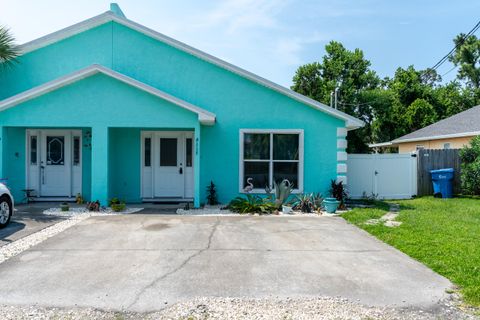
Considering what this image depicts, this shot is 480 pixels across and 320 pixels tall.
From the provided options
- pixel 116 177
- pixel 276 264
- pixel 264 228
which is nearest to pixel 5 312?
pixel 276 264

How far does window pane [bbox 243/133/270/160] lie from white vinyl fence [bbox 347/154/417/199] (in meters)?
3.94

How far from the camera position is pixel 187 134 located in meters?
12.4

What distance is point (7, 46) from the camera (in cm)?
1114

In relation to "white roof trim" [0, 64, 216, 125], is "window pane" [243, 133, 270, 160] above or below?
below

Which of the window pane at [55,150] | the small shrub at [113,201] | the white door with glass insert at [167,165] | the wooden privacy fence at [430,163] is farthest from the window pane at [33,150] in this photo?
the wooden privacy fence at [430,163]

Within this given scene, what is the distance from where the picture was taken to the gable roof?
668 inches

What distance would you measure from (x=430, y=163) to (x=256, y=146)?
310 inches

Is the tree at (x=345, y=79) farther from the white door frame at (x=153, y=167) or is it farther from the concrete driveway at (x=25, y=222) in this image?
the concrete driveway at (x=25, y=222)

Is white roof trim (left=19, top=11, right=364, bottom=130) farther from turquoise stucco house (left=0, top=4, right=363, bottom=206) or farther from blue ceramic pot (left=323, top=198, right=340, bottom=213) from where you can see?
blue ceramic pot (left=323, top=198, right=340, bottom=213)

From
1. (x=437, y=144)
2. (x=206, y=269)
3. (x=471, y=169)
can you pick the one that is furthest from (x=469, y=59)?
(x=206, y=269)

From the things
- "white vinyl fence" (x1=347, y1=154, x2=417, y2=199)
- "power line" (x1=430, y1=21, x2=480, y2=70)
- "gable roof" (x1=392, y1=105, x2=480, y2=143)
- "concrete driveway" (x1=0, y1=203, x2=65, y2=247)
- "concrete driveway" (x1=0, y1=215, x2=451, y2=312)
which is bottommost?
"concrete driveway" (x1=0, y1=215, x2=451, y2=312)

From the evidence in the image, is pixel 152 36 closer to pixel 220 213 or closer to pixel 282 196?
pixel 220 213

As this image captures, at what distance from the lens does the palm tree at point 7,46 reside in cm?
1102

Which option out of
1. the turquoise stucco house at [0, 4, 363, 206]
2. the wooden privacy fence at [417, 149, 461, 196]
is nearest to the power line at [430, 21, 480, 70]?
the wooden privacy fence at [417, 149, 461, 196]
